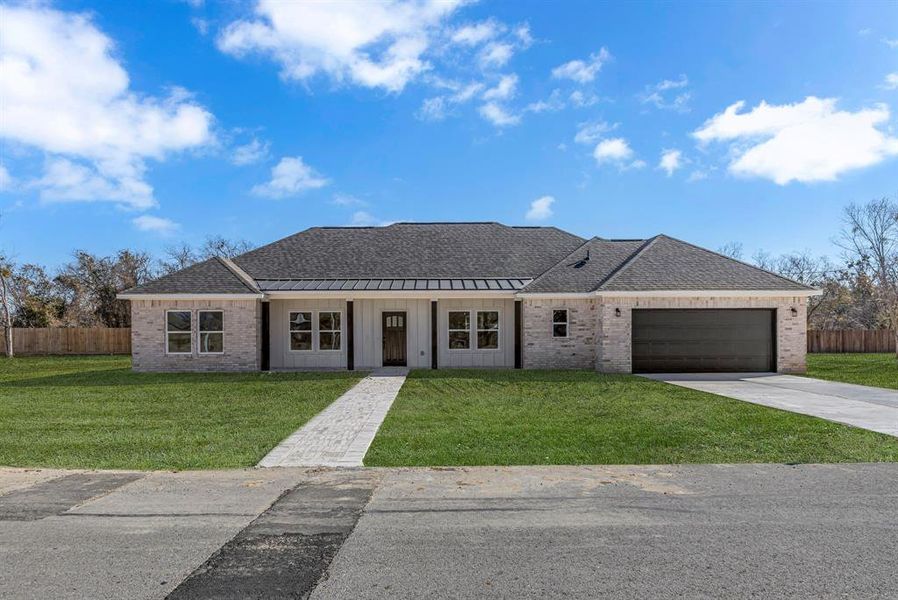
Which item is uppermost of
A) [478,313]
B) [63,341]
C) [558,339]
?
[478,313]

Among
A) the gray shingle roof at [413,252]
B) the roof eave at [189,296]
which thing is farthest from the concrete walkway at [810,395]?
the roof eave at [189,296]

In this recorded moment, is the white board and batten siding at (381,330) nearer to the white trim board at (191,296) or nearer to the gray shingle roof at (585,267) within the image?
the white trim board at (191,296)

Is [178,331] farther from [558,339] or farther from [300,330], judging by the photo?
[558,339]

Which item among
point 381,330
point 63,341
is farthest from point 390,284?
point 63,341

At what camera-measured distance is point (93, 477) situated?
6031 mm

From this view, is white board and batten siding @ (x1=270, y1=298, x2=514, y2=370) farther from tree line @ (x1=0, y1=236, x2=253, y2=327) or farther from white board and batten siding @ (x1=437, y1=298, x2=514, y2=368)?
tree line @ (x1=0, y1=236, x2=253, y2=327)

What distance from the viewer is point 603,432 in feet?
26.9

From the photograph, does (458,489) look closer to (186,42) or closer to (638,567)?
(638,567)

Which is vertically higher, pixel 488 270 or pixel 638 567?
pixel 488 270

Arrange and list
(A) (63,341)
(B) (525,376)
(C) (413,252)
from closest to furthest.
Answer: (B) (525,376)
(C) (413,252)
(A) (63,341)

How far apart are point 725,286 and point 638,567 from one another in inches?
595

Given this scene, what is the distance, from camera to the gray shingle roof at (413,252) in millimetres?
19906

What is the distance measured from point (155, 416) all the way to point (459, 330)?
10.9 m

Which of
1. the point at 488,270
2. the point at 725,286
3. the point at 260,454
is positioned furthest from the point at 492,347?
the point at 260,454
